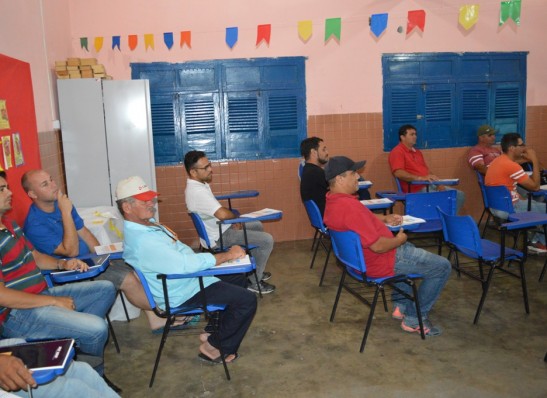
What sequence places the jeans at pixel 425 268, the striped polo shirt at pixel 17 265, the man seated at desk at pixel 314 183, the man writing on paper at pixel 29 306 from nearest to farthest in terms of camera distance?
the man writing on paper at pixel 29 306
the striped polo shirt at pixel 17 265
the jeans at pixel 425 268
the man seated at desk at pixel 314 183

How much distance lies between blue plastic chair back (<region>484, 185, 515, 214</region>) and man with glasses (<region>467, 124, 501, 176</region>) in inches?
58.0

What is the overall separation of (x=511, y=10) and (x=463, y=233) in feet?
12.7

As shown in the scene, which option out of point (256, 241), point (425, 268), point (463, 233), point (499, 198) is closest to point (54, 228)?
point (256, 241)

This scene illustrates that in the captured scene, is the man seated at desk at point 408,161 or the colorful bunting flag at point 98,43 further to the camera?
the man seated at desk at point 408,161

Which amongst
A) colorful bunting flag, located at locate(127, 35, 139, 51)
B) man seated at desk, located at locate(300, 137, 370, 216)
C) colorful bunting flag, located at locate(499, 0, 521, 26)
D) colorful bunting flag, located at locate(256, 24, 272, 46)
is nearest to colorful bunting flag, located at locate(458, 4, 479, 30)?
colorful bunting flag, located at locate(499, 0, 521, 26)

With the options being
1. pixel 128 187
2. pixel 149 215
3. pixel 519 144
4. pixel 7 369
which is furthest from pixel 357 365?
pixel 519 144

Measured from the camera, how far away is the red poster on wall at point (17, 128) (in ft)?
11.8

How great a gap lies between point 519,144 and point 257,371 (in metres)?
3.63

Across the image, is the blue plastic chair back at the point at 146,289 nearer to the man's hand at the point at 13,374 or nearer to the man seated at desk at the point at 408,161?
the man's hand at the point at 13,374

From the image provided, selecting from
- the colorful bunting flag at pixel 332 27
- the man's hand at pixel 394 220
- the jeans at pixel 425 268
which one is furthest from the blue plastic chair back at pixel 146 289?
the colorful bunting flag at pixel 332 27

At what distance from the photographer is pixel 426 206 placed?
458cm

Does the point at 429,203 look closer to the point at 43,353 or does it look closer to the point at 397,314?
the point at 397,314

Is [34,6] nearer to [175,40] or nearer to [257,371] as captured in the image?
[175,40]

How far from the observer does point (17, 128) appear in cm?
386
